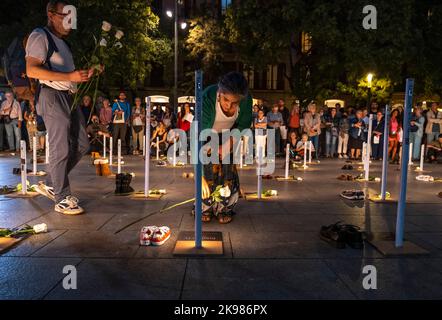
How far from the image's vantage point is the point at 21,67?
583 cm

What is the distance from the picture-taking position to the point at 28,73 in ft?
18.4

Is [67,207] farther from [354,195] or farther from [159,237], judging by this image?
[354,195]

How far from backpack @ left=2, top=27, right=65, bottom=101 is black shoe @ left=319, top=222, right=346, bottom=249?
3.87m

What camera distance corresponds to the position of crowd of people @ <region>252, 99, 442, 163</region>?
1650 cm

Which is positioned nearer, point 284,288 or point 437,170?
point 284,288

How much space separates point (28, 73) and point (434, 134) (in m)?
15.5

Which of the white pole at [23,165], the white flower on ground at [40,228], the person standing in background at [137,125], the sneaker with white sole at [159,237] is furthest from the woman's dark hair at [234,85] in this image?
the person standing in background at [137,125]

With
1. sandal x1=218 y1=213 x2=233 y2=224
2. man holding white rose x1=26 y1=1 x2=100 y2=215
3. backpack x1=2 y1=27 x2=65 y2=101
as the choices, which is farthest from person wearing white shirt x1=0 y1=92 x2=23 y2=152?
sandal x1=218 y1=213 x2=233 y2=224

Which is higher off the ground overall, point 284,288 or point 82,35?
point 82,35

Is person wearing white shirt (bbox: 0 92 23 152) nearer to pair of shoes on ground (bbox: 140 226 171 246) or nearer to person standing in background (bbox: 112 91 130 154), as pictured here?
person standing in background (bbox: 112 91 130 154)

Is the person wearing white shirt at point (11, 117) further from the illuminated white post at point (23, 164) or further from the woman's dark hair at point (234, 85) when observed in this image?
the woman's dark hair at point (234, 85)

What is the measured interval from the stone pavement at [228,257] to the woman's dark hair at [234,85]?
159 cm

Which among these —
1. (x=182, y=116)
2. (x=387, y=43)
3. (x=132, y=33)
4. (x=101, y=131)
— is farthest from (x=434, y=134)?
(x=132, y=33)
